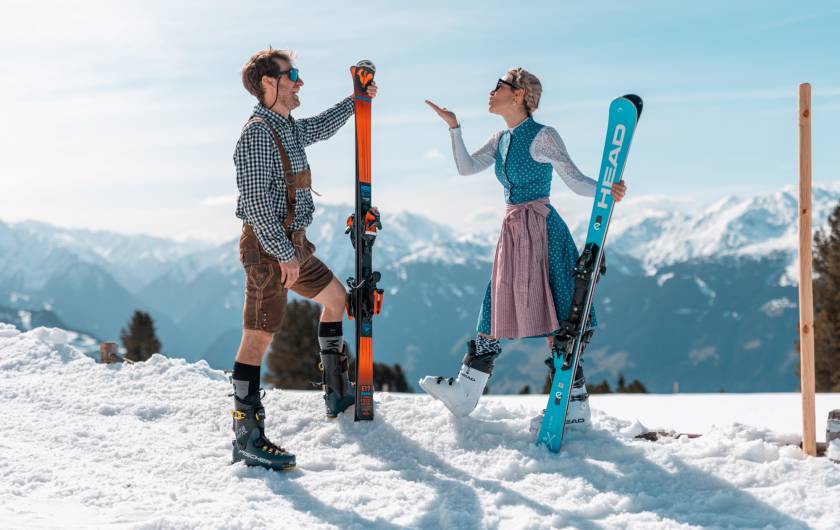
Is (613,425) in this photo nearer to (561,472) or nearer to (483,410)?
(483,410)

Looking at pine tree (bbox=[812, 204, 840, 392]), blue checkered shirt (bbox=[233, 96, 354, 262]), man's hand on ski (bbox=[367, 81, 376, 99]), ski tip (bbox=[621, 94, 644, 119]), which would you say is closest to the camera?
blue checkered shirt (bbox=[233, 96, 354, 262])

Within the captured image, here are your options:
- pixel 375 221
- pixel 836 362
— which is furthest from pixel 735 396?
pixel 836 362

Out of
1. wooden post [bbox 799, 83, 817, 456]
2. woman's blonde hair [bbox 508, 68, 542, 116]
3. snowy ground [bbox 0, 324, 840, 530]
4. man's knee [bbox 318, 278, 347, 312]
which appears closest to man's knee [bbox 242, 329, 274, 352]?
man's knee [bbox 318, 278, 347, 312]

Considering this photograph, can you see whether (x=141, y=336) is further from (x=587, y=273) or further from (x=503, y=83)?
(x=587, y=273)

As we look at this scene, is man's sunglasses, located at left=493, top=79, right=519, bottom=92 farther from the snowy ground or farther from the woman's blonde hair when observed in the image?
the snowy ground

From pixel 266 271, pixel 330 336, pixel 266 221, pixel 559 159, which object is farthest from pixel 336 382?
pixel 559 159

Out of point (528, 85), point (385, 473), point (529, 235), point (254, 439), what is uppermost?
point (528, 85)

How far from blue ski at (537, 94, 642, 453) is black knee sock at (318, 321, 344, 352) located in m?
1.79

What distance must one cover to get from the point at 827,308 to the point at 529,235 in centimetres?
3602

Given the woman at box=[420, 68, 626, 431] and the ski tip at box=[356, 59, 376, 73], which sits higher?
the ski tip at box=[356, 59, 376, 73]

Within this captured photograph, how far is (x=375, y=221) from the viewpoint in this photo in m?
5.89

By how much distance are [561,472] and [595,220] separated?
1776 millimetres

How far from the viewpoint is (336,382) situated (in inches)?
246

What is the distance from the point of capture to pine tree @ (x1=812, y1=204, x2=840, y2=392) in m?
33.9
